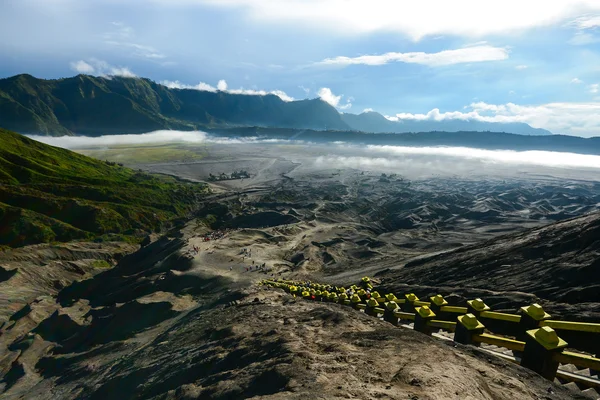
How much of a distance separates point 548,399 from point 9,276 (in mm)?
68095

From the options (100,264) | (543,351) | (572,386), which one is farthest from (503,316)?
(100,264)

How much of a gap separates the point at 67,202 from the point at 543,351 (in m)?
105

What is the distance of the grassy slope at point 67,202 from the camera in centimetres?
7744

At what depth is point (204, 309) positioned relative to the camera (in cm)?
2998

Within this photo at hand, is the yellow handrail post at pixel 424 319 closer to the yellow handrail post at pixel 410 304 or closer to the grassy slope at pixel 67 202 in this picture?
the yellow handrail post at pixel 410 304

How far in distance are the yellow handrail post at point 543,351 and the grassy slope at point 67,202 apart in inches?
3486

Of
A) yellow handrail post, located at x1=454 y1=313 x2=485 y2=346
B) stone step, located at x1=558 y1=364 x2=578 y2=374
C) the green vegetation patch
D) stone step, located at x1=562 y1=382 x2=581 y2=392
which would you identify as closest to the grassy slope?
the green vegetation patch

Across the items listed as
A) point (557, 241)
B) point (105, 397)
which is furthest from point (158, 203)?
point (557, 241)

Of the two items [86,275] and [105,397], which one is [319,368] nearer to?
[105,397]

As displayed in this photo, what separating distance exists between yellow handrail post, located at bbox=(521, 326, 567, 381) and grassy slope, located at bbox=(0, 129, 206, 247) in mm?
88546

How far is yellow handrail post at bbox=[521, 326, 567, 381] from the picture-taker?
7.33 m

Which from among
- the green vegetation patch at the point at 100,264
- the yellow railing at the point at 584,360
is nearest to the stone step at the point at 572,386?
the yellow railing at the point at 584,360

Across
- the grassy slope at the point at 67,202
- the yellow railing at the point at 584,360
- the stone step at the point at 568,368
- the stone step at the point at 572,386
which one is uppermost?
the yellow railing at the point at 584,360

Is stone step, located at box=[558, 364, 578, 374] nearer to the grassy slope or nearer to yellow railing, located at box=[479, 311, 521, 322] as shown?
yellow railing, located at box=[479, 311, 521, 322]
